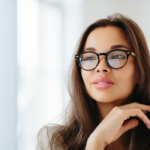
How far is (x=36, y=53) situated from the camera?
1844 millimetres

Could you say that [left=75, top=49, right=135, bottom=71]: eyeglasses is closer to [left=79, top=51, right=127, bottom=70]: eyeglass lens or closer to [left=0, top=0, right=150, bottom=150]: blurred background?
[left=79, top=51, right=127, bottom=70]: eyeglass lens

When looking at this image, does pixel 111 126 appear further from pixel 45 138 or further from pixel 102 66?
pixel 45 138

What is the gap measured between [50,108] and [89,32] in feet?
3.37

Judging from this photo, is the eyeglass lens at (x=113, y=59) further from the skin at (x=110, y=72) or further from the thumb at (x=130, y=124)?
the thumb at (x=130, y=124)

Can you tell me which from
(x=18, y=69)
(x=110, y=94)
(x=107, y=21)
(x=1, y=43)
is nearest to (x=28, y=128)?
(x=18, y=69)

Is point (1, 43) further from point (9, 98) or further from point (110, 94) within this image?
point (110, 94)

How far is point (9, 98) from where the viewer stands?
5.01 ft

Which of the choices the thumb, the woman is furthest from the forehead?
the thumb

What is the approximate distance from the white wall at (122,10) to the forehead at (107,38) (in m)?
0.61

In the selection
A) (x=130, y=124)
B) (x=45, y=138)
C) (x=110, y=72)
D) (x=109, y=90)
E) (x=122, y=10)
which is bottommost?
(x=45, y=138)

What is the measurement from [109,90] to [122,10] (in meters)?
1.04

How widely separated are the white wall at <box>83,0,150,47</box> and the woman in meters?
0.51

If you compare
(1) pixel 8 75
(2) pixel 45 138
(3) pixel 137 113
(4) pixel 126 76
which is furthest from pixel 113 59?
(1) pixel 8 75

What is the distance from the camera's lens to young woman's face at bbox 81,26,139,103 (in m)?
1.16
